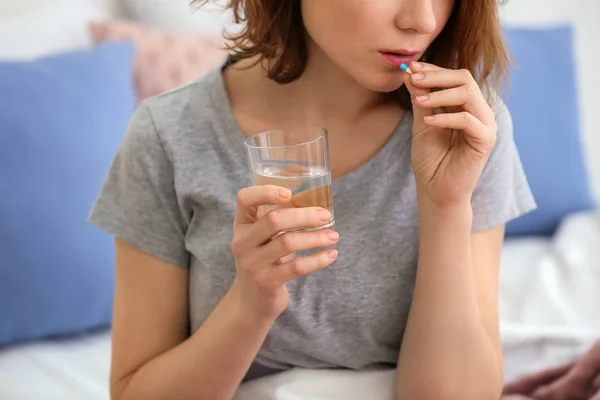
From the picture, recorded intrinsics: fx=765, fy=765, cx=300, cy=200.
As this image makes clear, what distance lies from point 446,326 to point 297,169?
397 millimetres

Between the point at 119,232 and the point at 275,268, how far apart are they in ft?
1.28

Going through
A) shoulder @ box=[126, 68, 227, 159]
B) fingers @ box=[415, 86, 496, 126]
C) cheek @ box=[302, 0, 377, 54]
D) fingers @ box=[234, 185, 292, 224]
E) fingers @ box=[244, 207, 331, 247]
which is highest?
cheek @ box=[302, 0, 377, 54]

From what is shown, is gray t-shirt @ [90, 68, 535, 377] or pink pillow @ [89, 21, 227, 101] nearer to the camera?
gray t-shirt @ [90, 68, 535, 377]

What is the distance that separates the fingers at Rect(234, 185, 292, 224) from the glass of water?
20 mm

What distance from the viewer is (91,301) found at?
73.3 inches

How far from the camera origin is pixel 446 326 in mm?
1203

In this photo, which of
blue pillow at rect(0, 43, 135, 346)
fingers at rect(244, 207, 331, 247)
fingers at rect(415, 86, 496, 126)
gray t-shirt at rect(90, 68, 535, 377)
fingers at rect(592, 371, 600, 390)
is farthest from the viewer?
blue pillow at rect(0, 43, 135, 346)

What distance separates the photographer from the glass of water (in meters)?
0.97

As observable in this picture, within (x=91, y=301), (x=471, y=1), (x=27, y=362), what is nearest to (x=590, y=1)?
(x=471, y=1)

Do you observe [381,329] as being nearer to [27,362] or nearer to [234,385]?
[234,385]

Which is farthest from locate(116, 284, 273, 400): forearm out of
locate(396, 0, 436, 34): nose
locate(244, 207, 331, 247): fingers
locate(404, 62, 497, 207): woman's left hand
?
locate(396, 0, 436, 34): nose

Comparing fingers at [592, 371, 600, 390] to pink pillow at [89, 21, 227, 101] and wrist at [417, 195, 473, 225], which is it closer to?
wrist at [417, 195, 473, 225]

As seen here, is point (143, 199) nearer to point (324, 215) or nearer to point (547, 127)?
point (324, 215)

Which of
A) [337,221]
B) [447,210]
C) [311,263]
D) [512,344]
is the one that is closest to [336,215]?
[337,221]
